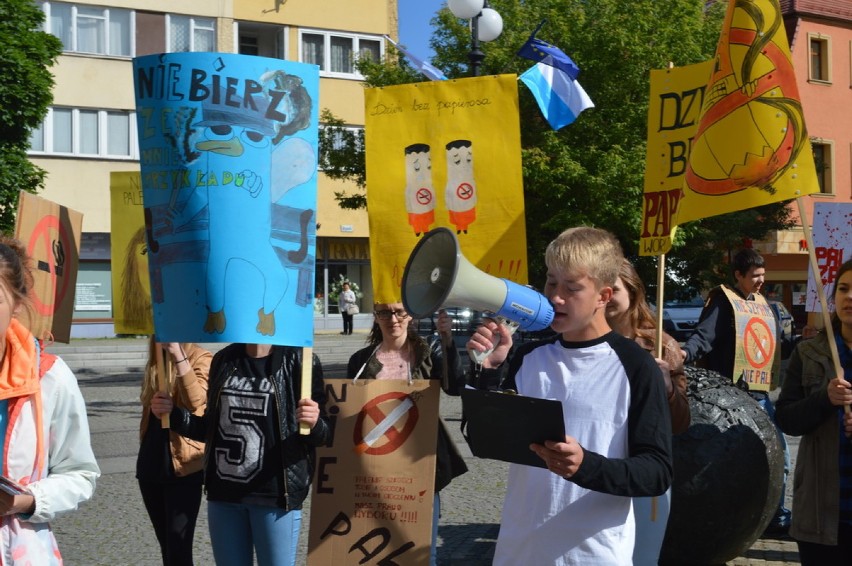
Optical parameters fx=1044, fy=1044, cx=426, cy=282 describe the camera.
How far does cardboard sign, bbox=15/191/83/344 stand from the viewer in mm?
5504

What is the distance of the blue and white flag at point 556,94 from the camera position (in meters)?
8.41

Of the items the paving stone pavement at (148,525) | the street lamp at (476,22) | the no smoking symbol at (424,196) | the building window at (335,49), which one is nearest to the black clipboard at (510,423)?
the no smoking symbol at (424,196)

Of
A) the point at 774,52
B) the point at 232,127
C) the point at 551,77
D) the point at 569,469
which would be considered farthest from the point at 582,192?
the point at 569,469

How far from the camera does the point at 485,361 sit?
3.69m

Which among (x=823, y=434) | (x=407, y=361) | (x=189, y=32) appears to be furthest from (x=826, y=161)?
(x=407, y=361)

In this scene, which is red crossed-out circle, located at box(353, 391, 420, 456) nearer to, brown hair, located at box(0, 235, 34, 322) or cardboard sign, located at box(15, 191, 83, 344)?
cardboard sign, located at box(15, 191, 83, 344)

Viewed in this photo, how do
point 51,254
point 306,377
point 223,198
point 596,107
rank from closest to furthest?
point 223,198 → point 306,377 → point 51,254 → point 596,107

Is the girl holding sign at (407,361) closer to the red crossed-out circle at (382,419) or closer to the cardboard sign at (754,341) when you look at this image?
the red crossed-out circle at (382,419)

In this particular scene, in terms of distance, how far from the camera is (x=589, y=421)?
10.3 ft

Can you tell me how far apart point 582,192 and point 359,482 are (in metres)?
13.4

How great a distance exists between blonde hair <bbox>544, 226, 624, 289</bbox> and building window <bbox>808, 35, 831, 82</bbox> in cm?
3686

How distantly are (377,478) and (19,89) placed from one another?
19.5 m

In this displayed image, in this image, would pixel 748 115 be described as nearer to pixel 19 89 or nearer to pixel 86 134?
pixel 19 89

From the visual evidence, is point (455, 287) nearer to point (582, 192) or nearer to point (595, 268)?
point (595, 268)
